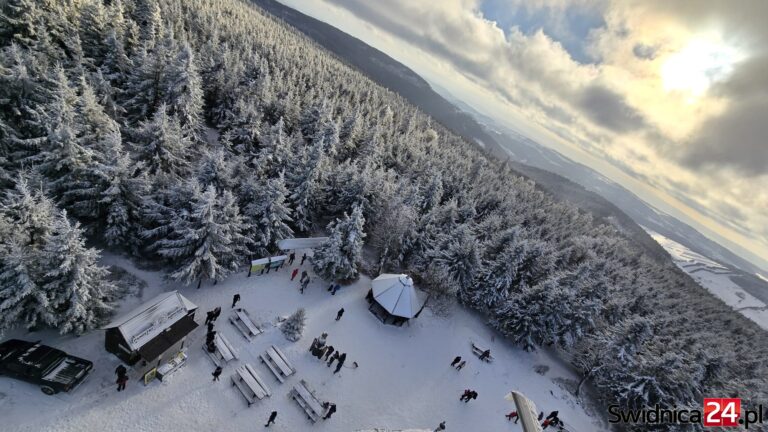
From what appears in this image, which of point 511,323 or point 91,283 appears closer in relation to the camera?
point 91,283

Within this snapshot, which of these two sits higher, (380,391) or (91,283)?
(91,283)

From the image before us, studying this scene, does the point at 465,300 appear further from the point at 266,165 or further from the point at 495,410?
the point at 266,165

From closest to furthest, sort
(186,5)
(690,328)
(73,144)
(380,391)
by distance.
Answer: (73,144)
(380,391)
(690,328)
(186,5)

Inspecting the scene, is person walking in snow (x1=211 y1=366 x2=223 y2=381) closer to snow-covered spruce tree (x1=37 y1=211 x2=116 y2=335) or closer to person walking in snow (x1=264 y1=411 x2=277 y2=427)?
person walking in snow (x1=264 y1=411 x2=277 y2=427)

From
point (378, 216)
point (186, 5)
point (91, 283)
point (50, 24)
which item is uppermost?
point (186, 5)

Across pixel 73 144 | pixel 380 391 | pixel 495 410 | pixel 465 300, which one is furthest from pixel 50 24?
pixel 495 410

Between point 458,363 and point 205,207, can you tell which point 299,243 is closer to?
point 205,207

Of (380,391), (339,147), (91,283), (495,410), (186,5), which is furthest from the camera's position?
(186,5)
